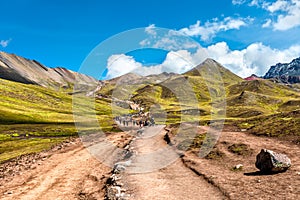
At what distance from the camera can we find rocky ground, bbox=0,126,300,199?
2702cm

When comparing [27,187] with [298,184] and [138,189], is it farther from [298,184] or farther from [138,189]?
[298,184]

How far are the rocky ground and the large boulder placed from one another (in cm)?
73

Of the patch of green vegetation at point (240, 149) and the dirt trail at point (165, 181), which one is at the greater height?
the patch of green vegetation at point (240, 149)

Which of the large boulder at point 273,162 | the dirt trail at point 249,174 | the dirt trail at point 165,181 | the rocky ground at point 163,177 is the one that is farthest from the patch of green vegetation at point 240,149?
the large boulder at point 273,162

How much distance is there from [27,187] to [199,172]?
71.8 ft

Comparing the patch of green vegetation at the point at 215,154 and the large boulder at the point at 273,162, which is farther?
the patch of green vegetation at the point at 215,154

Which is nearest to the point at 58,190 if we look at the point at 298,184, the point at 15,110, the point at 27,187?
the point at 27,187

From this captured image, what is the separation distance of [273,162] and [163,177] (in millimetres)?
12704

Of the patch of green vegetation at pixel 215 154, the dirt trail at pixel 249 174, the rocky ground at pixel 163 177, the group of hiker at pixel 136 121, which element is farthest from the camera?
the group of hiker at pixel 136 121

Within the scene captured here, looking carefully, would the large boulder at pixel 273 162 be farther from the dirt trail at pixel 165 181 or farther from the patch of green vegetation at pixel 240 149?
the patch of green vegetation at pixel 240 149

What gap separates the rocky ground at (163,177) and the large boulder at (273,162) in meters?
0.73

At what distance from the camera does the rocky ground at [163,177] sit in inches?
1064

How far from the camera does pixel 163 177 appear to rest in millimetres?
35312

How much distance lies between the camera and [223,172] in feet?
112
